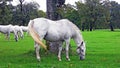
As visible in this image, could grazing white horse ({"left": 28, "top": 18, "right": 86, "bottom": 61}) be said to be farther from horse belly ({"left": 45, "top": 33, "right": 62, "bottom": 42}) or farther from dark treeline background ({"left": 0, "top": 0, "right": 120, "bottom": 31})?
dark treeline background ({"left": 0, "top": 0, "right": 120, "bottom": 31})

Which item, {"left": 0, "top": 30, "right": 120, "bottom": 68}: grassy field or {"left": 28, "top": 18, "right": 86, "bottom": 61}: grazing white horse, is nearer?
{"left": 0, "top": 30, "right": 120, "bottom": 68}: grassy field

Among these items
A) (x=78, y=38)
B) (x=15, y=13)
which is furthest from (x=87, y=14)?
(x=78, y=38)

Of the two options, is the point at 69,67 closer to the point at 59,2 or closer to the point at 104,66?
the point at 104,66

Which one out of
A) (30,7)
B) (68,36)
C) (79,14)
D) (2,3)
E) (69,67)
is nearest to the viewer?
(69,67)

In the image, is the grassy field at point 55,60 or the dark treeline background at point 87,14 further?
the dark treeline background at point 87,14

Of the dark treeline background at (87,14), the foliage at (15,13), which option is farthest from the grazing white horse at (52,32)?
the dark treeline background at (87,14)

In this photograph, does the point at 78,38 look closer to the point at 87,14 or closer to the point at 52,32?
the point at 52,32

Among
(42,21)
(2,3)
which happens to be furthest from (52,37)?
(2,3)

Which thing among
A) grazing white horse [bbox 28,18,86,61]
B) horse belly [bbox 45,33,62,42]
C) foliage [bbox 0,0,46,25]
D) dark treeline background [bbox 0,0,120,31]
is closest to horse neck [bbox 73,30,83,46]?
grazing white horse [bbox 28,18,86,61]

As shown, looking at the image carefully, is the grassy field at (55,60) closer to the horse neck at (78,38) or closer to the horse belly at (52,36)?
the horse neck at (78,38)

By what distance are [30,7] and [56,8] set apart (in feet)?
313

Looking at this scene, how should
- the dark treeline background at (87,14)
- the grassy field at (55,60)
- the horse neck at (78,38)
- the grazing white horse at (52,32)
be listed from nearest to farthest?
the grassy field at (55,60)
the grazing white horse at (52,32)
the horse neck at (78,38)
the dark treeline background at (87,14)

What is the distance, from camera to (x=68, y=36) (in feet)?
52.5

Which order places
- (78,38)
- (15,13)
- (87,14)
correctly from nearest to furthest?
1. (78,38)
2. (15,13)
3. (87,14)
